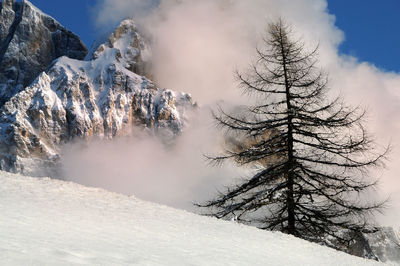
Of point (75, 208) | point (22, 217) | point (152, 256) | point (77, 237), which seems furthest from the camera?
point (75, 208)

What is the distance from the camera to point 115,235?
5418 millimetres

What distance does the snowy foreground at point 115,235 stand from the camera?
4012 mm

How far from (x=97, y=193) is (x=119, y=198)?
497mm

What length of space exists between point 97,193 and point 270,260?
4.16m

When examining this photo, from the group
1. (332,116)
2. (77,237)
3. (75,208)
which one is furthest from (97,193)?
(332,116)

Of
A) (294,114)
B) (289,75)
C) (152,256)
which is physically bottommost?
(152,256)

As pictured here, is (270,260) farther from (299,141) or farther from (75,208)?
(299,141)

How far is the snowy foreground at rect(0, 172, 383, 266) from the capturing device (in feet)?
13.2

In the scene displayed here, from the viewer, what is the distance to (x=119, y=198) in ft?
27.3

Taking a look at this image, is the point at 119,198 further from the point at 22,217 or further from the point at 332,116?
the point at 332,116

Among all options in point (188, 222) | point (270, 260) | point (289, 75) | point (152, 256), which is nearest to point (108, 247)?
point (152, 256)

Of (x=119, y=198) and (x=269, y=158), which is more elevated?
(x=269, y=158)

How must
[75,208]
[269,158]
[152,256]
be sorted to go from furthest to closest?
[269,158], [75,208], [152,256]

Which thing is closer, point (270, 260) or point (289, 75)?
point (270, 260)
